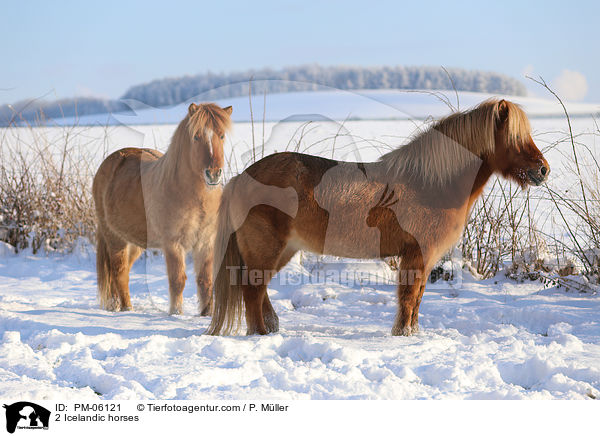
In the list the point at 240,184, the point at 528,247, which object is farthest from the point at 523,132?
the point at 528,247

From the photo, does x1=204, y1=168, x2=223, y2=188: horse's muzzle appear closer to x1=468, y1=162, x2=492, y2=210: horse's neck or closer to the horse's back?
the horse's back

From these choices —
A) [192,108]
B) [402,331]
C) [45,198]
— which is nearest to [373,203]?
[402,331]

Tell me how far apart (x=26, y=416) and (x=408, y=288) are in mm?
2345

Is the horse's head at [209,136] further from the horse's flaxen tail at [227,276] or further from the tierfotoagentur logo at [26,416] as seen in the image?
the tierfotoagentur logo at [26,416]

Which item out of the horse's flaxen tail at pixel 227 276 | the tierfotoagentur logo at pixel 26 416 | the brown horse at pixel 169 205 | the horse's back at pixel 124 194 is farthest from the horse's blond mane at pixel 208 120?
the tierfotoagentur logo at pixel 26 416

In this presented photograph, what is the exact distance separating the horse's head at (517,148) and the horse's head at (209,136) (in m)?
1.86

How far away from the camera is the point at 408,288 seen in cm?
371

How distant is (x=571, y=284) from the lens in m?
5.17

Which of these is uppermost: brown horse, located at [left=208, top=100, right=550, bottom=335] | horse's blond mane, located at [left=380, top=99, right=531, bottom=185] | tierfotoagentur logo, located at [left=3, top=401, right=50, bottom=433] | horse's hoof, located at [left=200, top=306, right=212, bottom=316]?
horse's blond mane, located at [left=380, top=99, right=531, bottom=185]

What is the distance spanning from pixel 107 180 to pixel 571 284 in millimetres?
4446

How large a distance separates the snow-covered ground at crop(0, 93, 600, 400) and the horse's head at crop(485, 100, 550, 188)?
1.73 feet

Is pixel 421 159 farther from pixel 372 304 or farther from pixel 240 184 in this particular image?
pixel 372 304

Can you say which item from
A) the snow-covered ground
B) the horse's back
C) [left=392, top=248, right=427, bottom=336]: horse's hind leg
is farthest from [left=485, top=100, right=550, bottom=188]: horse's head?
the horse's back

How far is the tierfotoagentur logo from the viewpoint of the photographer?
2.50m
